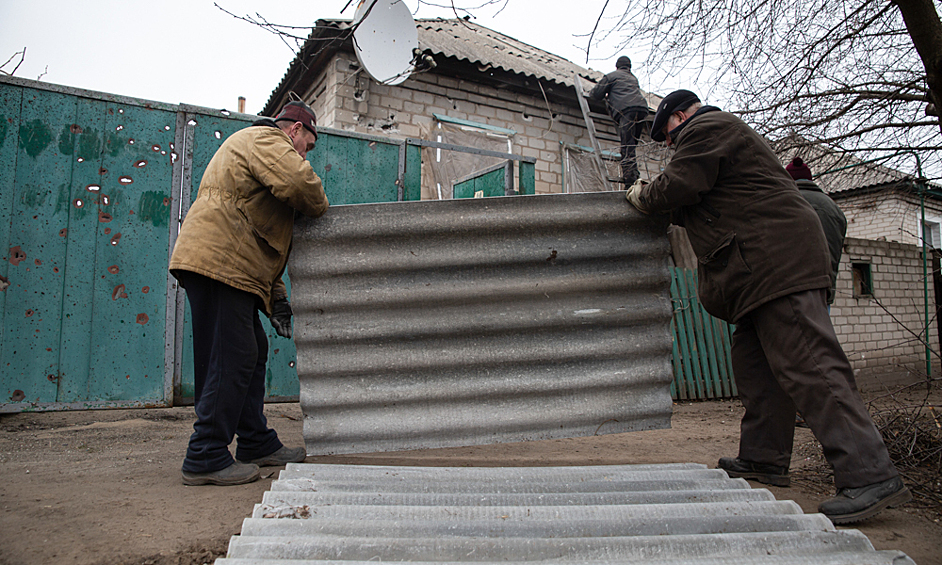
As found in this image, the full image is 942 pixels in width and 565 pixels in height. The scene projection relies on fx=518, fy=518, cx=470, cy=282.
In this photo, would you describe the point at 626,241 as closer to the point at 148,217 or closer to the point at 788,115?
the point at 788,115

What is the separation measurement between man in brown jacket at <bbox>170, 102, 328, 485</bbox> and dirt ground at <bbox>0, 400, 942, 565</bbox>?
0.65 feet

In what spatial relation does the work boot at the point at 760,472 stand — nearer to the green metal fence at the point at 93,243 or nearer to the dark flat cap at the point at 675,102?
the dark flat cap at the point at 675,102

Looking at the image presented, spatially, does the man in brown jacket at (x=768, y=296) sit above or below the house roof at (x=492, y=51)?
below

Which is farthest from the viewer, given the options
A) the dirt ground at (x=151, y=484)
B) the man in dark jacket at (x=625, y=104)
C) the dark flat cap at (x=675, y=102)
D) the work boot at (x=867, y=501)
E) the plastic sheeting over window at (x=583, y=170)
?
the plastic sheeting over window at (x=583, y=170)

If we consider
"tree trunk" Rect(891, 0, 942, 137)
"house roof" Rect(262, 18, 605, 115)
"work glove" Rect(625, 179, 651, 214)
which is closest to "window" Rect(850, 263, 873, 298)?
"house roof" Rect(262, 18, 605, 115)

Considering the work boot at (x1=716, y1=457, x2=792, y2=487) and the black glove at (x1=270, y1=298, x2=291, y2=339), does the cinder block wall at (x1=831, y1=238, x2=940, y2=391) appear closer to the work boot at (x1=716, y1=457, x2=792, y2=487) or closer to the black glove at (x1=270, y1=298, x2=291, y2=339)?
the work boot at (x1=716, y1=457, x2=792, y2=487)

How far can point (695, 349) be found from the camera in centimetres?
649

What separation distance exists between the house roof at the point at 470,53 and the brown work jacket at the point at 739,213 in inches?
226

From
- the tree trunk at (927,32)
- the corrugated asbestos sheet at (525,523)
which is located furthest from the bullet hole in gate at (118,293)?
the tree trunk at (927,32)

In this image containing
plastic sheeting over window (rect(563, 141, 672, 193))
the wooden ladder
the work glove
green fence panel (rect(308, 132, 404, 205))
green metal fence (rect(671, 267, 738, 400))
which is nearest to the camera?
the work glove

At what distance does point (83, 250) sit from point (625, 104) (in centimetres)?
673

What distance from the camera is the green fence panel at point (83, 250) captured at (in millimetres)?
3541

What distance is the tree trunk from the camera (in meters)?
2.70

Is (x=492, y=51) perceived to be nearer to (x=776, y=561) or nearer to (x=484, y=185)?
(x=484, y=185)
